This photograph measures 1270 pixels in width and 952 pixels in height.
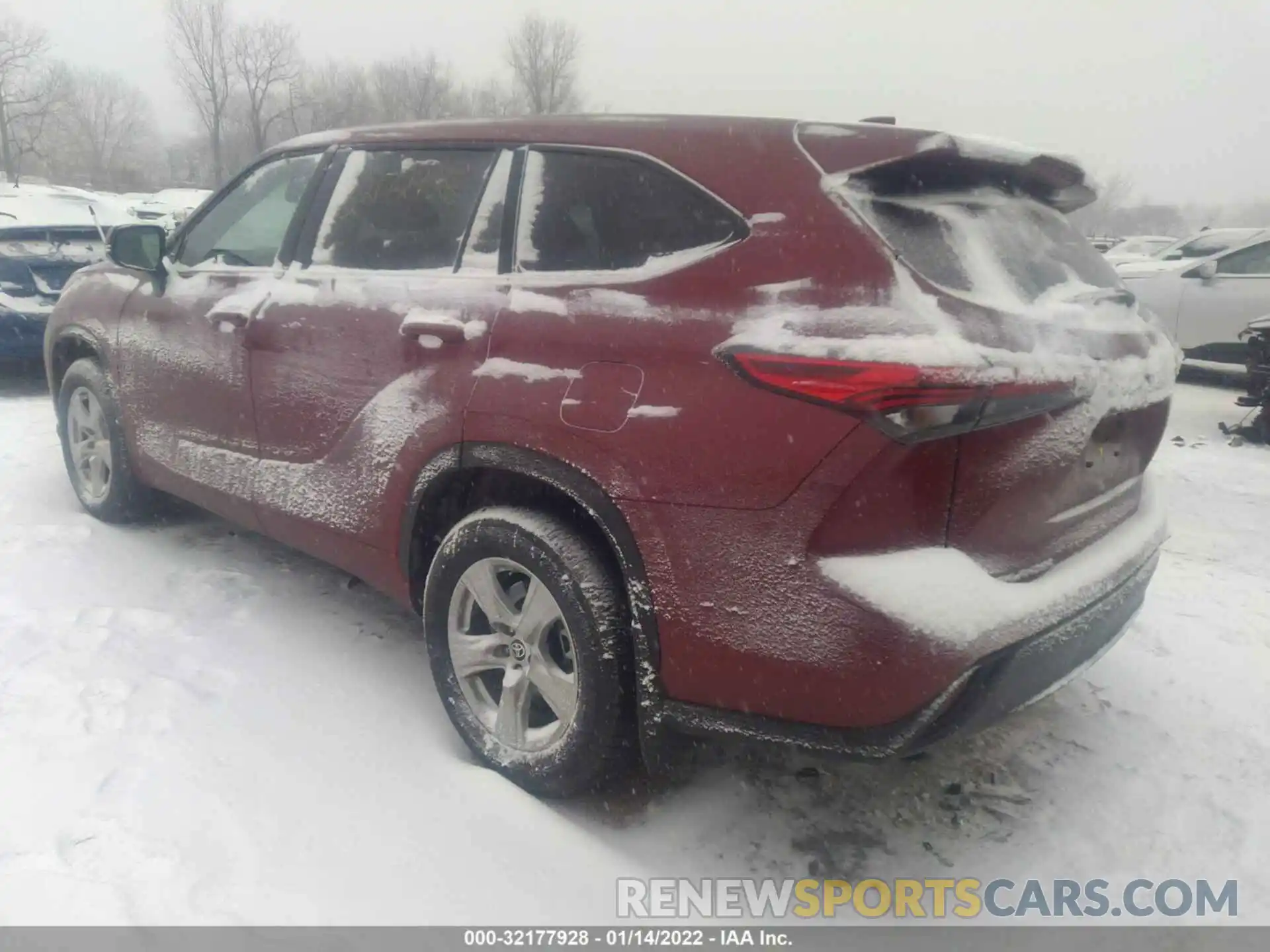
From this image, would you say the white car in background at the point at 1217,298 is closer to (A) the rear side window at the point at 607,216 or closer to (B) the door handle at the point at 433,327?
(A) the rear side window at the point at 607,216

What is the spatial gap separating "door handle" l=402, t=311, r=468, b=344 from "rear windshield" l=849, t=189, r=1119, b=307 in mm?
1093

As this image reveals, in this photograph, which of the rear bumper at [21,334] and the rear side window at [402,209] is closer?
the rear side window at [402,209]

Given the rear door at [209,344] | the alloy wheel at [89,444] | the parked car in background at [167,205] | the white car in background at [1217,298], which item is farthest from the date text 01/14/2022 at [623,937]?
the parked car in background at [167,205]

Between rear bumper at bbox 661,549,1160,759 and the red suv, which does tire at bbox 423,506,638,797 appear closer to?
the red suv

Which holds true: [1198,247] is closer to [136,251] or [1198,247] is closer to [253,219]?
[253,219]

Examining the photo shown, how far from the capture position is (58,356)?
4430mm

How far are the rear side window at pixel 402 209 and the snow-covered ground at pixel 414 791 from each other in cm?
137

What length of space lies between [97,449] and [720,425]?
136 inches

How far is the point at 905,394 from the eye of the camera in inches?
71.5

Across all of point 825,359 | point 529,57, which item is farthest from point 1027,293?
point 529,57

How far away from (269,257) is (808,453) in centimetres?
232

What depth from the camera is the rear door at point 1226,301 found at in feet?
28.5

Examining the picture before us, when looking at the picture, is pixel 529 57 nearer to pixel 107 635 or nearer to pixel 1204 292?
pixel 1204 292

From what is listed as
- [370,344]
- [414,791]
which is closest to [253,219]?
[370,344]
